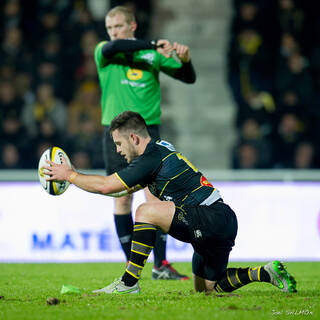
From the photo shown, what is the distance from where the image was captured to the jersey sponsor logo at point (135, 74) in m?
7.14

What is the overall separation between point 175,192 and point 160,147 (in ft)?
1.21

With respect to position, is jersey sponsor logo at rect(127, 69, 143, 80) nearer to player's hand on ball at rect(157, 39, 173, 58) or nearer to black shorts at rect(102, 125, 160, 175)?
black shorts at rect(102, 125, 160, 175)

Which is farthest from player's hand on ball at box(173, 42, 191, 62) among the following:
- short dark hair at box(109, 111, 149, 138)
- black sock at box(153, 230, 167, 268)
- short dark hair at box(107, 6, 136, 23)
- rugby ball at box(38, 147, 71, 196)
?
black sock at box(153, 230, 167, 268)

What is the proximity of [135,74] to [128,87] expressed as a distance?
6.2 inches

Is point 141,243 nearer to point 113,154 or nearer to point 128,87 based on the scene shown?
point 113,154

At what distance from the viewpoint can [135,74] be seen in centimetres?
715

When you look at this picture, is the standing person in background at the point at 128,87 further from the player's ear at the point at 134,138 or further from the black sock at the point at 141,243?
the black sock at the point at 141,243

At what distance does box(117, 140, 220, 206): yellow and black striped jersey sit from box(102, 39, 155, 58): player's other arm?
59.6 inches

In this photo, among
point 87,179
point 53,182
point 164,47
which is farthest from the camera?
point 164,47

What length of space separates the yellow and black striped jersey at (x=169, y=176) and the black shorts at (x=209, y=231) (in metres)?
0.12

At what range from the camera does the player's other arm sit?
668 cm

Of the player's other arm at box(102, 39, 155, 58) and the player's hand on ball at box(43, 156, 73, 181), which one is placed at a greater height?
the player's other arm at box(102, 39, 155, 58)

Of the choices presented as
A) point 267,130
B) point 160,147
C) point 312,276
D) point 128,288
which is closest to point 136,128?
point 160,147

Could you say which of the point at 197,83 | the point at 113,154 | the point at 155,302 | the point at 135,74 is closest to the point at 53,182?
the point at 155,302
